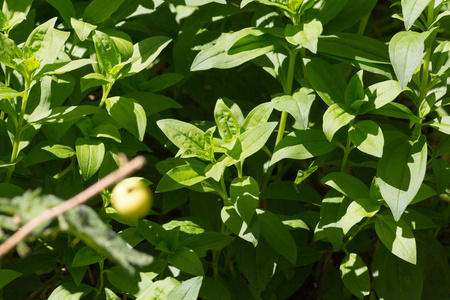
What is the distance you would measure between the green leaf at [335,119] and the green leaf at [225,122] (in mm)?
233

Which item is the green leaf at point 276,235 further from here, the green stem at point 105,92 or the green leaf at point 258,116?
the green stem at point 105,92

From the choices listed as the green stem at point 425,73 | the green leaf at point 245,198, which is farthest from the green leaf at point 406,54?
the green leaf at point 245,198

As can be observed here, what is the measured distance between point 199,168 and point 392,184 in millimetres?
482

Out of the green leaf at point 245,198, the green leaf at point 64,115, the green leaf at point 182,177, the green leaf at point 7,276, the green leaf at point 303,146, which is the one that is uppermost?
the green leaf at point 64,115

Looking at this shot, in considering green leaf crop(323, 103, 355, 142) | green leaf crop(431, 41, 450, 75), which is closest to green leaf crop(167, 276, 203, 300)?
green leaf crop(323, 103, 355, 142)

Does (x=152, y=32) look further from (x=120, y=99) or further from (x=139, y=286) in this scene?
(x=139, y=286)

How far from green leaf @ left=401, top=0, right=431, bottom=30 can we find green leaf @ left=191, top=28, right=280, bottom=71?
35 cm

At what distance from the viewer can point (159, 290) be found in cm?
139

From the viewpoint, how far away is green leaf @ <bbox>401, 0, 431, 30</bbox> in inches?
54.0

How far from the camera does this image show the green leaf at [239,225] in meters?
1.49

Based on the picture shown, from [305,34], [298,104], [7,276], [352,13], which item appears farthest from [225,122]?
[7,276]

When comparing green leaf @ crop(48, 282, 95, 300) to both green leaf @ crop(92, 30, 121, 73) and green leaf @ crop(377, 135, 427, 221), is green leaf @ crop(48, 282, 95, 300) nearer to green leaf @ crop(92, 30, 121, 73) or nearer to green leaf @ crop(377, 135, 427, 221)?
green leaf @ crop(92, 30, 121, 73)

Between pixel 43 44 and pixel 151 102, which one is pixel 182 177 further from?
pixel 43 44

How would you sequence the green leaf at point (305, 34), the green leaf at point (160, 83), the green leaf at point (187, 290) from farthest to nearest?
1. the green leaf at point (160, 83)
2. the green leaf at point (305, 34)
3. the green leaf at point (187, 290)
